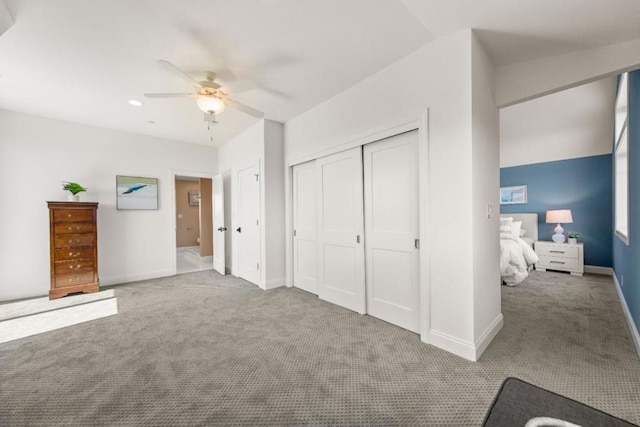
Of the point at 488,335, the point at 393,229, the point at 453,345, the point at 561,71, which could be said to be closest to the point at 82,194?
the point at 393,229

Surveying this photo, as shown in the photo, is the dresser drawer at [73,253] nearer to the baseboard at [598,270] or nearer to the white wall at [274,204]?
the white wall at [274,204]

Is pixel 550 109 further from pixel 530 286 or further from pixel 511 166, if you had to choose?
pixel 530 286

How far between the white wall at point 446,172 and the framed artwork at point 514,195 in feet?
13.3

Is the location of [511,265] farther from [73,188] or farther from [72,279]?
[73,188]

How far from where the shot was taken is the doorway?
629cm

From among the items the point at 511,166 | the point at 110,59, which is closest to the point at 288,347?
the point at 110,59

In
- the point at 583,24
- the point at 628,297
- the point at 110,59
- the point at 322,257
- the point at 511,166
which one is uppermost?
the point at 110,59

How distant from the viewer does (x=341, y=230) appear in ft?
10.5

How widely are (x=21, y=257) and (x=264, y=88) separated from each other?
14.0ft

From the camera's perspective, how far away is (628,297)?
2.70m

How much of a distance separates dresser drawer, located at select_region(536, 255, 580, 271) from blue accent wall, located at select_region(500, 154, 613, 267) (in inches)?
20.5

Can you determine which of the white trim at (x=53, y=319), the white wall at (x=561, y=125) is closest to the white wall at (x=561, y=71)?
the white wall at (x=561, y=125)

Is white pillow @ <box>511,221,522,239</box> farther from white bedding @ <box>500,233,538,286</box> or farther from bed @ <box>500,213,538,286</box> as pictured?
white bedding @ <box>500,233,538,286</box>

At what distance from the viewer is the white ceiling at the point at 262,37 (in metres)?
1.78
